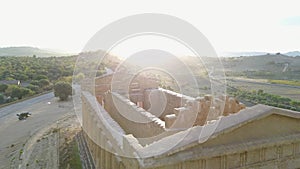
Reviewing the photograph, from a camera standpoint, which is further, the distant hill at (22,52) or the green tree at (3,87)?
the distant hill at (22,52)

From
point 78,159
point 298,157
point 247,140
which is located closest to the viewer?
point 247,140

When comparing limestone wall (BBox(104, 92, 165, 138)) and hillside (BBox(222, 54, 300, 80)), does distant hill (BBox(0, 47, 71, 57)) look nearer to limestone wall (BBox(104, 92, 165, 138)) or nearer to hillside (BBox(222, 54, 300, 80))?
hillside (BBox(222, 54, 300, 80))

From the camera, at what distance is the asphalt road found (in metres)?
21.1

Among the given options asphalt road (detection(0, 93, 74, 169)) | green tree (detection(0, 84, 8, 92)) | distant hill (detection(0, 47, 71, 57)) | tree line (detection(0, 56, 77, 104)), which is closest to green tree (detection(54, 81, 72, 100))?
asphalt road (detection(0, 93, 74, 169))

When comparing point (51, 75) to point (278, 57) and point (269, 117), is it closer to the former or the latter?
point (269, 117)

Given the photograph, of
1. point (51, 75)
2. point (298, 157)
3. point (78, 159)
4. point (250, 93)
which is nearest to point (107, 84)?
point (78, 159)

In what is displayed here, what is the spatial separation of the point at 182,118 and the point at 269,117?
2.72m

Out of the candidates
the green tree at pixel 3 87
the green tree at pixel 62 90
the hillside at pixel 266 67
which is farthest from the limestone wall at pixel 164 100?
the hillside at pixel 266 67

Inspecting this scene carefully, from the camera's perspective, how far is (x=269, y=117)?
7086mm

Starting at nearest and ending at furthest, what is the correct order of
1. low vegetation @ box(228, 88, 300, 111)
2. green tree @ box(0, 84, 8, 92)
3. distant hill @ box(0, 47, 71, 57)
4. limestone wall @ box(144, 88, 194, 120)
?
limestone wall @ box(144, 88, 194, 120), low vegetation @ box(228, 88, 300, 111), green tree @ box(0, 84, 8, 92), distant hill @ box(0, 47, 71, 57)

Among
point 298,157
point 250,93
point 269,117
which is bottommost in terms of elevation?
point 250,93

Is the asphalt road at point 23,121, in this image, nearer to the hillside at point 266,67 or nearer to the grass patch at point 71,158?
the grass patch at point 71,158

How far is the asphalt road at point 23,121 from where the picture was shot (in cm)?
2108

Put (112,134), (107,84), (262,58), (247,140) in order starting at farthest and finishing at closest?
(262,58), (107,84), (112,134), (247,140)
